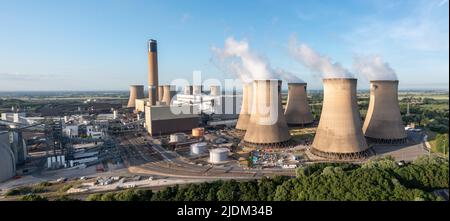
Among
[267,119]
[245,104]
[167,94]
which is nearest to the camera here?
[267,119]

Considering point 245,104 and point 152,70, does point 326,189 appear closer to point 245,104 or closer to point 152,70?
point 245,104

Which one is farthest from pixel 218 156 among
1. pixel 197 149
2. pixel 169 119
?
pixel 169 119

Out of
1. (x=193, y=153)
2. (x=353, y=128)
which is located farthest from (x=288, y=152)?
(x=193, y=153)

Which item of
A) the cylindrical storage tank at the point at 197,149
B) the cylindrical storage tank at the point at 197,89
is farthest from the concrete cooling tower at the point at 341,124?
the cylindrical storage tank at the point at 197,89

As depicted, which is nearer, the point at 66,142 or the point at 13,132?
the point at 13,132
